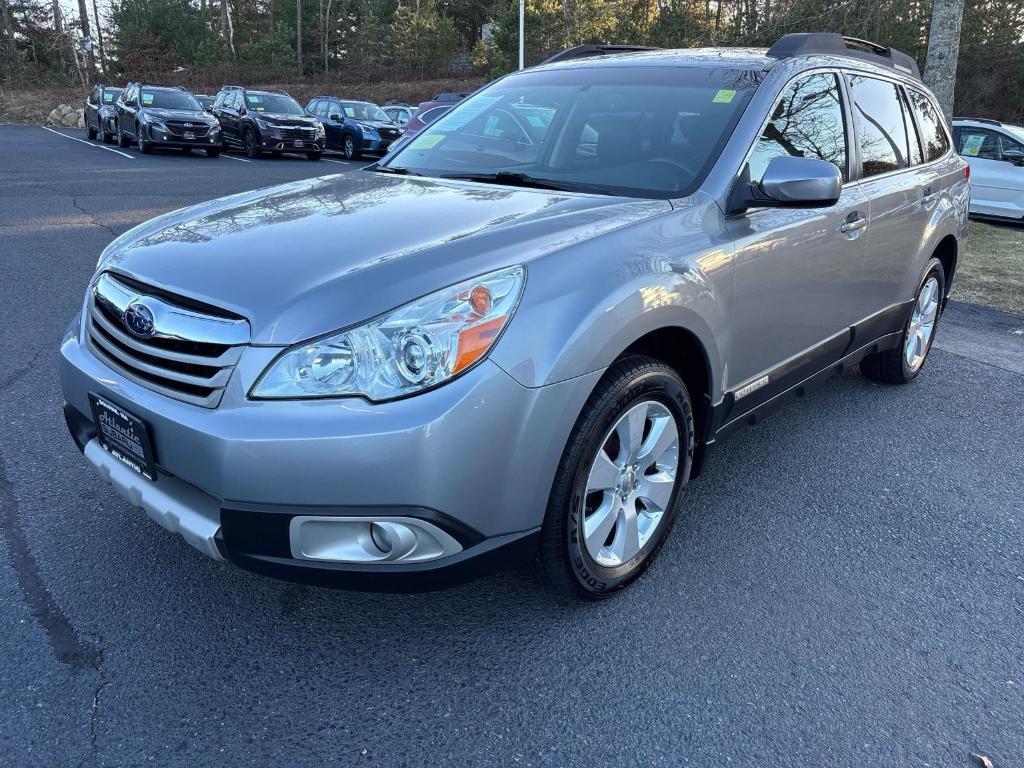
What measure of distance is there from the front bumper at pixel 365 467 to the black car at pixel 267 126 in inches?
749

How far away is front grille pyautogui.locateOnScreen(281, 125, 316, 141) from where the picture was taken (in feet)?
64.7

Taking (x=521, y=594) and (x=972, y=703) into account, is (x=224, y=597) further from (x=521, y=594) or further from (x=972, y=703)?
(x=972, y=703)

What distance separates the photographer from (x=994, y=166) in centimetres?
1192

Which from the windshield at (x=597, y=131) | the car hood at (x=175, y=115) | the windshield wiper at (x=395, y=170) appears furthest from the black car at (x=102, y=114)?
the windshield at (x=597, y=131)

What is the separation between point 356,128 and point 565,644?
67.3 ft

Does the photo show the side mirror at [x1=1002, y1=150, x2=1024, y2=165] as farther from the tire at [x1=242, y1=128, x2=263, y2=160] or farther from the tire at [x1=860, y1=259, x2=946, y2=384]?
the tire at [x1=242, y1=128, x2=263, y2=160]

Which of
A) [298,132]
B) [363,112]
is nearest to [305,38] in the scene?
[363,112]

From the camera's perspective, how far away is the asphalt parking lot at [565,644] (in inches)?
83.2

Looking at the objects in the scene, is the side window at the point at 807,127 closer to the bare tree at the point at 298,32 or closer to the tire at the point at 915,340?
the tire at the point at 915,340

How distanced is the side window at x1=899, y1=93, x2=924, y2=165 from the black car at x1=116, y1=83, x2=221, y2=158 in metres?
18.1

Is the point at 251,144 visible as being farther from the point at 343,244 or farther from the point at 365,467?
the point at 365,467

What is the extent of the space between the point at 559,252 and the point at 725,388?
1020 millimetres

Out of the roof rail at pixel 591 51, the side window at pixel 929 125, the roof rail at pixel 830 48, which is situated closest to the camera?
the roof rail at pixel 830 48

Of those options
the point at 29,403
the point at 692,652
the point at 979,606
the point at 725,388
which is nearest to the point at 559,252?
the point at 725,388
